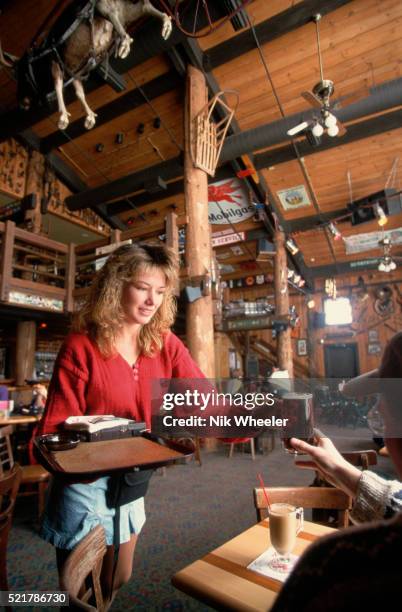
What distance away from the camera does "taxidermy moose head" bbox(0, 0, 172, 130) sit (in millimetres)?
3525

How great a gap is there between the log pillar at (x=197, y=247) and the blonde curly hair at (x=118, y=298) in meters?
3.54

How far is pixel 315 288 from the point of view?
13719mm

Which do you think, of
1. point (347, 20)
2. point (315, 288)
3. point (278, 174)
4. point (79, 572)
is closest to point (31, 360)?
point (79, 572)

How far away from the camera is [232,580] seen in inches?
42.7

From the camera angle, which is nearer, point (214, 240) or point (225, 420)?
point (225, 420)

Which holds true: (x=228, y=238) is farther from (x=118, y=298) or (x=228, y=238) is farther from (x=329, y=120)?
(x=118, y=298)

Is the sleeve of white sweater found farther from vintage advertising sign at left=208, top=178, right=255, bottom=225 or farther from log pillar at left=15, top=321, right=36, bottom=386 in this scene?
vintage advertising sign at left=208, top=178, right=255, bottom=225

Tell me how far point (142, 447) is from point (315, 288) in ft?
44.4

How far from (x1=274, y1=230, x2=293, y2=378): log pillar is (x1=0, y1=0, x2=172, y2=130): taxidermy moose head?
6.48m

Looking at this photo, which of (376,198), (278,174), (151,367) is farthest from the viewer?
(278,174)

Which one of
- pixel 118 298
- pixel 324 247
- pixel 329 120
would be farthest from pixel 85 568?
pixel 324 247

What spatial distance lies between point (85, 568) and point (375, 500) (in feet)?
2.74

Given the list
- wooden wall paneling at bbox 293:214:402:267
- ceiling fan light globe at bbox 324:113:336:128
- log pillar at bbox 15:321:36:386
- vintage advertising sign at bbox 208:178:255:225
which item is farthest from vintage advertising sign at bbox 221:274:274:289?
ceiling fan light globe at bbox 324:113:336:128

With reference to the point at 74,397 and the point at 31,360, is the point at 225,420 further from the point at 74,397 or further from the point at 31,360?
the point at 31,360
